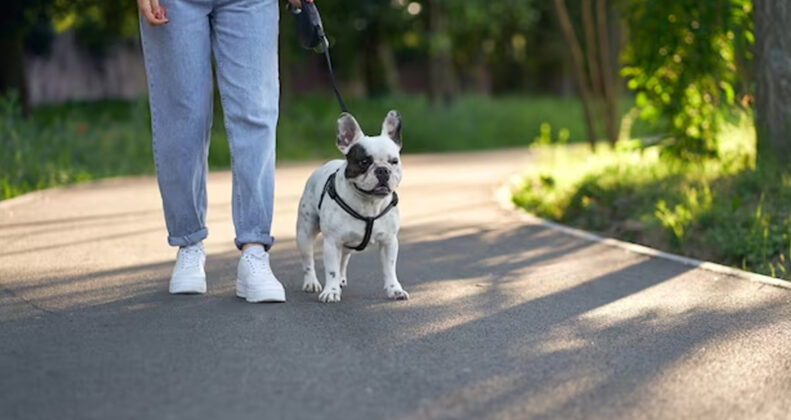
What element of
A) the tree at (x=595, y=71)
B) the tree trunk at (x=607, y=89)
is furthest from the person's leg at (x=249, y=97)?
the tree trunk at (x=607, y=89)

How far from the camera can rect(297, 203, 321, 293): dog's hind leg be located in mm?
5934

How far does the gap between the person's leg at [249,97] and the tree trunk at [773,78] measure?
4.67 meters

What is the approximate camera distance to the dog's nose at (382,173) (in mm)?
5422

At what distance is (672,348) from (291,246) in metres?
3.64

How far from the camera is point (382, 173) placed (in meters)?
5.43

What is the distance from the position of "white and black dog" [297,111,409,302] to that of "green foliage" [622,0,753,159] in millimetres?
5756

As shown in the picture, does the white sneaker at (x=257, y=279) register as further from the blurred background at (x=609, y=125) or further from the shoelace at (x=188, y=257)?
the blurred background at (x=609, y=125)

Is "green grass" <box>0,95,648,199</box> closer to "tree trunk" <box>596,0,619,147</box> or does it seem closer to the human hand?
"tree trunk" <box>596,0,619,147</box>

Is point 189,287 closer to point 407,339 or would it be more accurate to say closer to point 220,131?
point 407,339

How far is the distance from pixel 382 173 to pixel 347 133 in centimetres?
32

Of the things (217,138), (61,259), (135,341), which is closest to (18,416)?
(135,341)

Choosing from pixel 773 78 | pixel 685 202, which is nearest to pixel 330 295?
pixel 685 202

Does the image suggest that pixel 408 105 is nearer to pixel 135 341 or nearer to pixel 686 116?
pixel 686 116

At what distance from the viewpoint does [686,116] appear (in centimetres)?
1106
